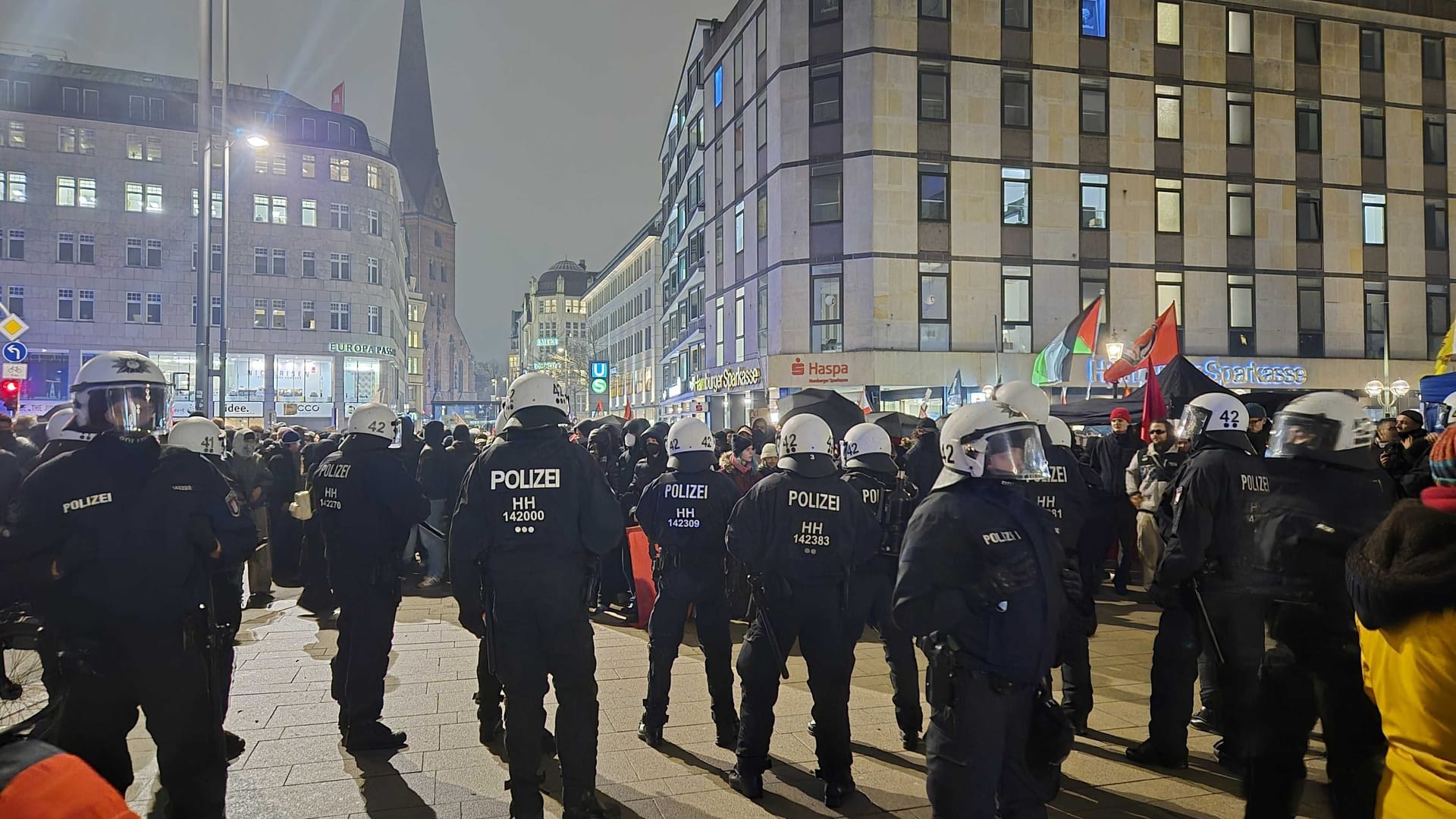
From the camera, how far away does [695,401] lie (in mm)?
37219

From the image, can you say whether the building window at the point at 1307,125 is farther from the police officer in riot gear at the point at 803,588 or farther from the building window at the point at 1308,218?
the police officer in riot gear at the point at 803,588

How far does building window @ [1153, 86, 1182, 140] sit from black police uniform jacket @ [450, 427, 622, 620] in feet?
93.9

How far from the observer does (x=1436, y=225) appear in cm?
3025

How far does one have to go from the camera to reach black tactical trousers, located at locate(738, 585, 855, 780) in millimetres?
5102

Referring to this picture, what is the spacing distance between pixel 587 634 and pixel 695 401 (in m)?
32.4

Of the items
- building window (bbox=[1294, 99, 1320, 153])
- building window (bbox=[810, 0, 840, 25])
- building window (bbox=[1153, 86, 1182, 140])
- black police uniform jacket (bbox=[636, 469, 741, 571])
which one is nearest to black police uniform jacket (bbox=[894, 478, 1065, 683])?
black police uniform jacket (bbox=[636, 469, 741, 571])

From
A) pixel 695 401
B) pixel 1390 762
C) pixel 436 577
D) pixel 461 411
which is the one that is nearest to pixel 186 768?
pixel 1390 762

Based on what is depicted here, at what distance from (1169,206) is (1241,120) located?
3.79 metres

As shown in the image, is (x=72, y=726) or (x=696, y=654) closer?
(x=72, y=726)

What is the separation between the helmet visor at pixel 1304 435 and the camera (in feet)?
14.8

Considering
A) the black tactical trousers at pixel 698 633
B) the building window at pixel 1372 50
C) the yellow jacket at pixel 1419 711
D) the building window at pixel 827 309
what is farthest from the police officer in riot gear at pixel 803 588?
the building window at pixel 1372 50

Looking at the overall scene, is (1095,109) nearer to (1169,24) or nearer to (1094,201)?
(1094,201)

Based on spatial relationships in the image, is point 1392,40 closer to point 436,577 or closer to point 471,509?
point 436,577

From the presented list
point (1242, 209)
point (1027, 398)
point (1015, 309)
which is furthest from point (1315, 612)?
point (1242, 209)
